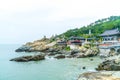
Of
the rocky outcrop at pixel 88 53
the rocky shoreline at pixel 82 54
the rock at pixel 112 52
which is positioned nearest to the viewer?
the rocky shoreline at pixel 82 54

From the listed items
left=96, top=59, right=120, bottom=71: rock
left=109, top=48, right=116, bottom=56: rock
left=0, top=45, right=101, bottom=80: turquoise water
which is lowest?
left=0, top=45, right=101, bottom=80: turquoise water

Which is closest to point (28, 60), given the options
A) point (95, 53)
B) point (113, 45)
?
point (95, 53)

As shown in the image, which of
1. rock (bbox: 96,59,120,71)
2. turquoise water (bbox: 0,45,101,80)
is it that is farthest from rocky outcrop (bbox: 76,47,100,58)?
rock (bbox: 96,59,120,71)

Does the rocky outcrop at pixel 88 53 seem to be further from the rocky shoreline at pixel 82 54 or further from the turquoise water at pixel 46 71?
the turquoise water at pixel 46 71

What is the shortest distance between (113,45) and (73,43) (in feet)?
80.0

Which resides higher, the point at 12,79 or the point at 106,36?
the point at 106,36

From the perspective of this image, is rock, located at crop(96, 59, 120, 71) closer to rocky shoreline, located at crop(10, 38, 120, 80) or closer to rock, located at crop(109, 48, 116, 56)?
rocky shoreline, located at crop(10, 38, 120, 80)

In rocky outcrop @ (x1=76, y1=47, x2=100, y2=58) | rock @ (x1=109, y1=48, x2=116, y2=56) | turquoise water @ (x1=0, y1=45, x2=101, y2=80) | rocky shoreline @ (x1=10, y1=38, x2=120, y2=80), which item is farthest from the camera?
rocky outcrop @ (x1=76, y1=47, x2=100, y2=58)

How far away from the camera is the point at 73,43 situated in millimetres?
98250

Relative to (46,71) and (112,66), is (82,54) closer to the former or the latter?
(46,71)

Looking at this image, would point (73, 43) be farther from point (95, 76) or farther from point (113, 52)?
point (95, 76)

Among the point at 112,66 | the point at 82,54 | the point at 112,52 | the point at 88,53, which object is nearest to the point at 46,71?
the point at 112,66

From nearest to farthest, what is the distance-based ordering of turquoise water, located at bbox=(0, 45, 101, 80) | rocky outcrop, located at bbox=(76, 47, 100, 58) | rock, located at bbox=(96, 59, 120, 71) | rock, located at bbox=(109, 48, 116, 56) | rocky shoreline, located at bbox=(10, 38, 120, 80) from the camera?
rocky shoreline, located at bbox=(10, 38, 120, 80) < rock, located at bbox=(96, 59, 120, 71) < turquoise water, located at bbox=(0, 45, 101, 80) < rock, located at bbox=(109, 48, 116, 56) < rocky outcrop, located at bbox=(76, 47, 100, 58)

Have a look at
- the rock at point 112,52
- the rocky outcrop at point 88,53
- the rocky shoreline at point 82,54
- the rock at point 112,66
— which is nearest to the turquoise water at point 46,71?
the rock at point 112,66
